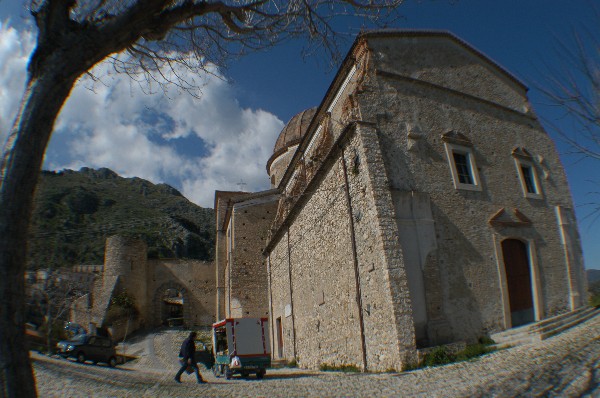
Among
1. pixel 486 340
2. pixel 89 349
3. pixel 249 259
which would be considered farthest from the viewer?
pixel 249 259

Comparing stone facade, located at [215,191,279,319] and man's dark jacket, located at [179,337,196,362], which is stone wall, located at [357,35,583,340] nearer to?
man's dark jacket, located at [179,337,196,362]

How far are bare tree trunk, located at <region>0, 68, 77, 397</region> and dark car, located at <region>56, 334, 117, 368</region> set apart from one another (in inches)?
579

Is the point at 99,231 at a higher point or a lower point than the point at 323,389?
higher

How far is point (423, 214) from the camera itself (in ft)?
30.1

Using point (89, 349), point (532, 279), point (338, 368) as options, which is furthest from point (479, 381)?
point (89, 349)

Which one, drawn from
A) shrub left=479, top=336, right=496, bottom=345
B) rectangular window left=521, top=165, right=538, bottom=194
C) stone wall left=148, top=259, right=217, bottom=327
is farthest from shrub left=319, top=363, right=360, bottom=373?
stone wall left=148, top=259, right=217, bottom=327

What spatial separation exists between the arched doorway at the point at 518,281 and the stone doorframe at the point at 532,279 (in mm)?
81

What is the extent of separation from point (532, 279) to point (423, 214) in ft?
13.8

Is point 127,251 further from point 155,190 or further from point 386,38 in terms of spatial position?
point 155,190

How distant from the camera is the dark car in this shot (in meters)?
15.1

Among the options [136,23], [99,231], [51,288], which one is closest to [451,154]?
[136,23]

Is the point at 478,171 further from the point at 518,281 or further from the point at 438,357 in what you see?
the point at 438,357

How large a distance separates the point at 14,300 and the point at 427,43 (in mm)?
12189

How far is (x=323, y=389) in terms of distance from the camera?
6398 mm
